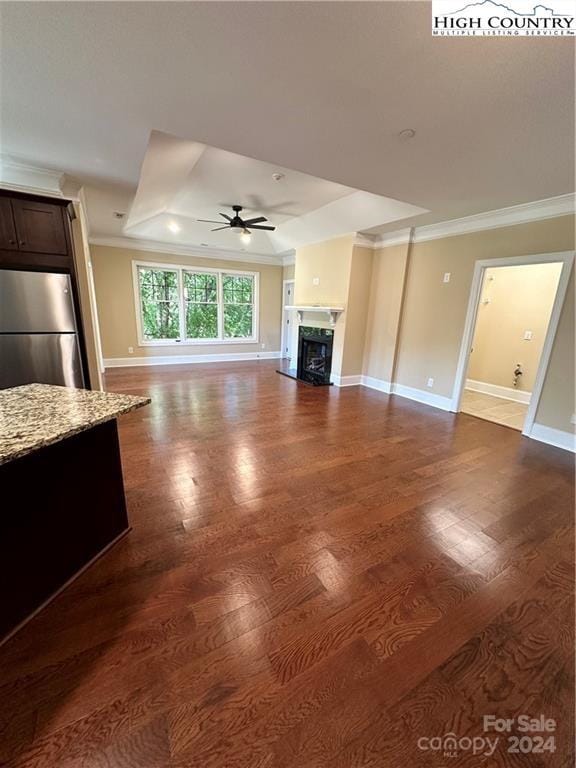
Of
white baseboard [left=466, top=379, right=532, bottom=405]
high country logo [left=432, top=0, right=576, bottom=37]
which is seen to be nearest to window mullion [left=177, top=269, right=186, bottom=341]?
white baseboard [left=466, top=379, right=532, bottom=405]

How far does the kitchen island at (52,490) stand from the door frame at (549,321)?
4218 mm

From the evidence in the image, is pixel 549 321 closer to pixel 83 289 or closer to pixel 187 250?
pixel 83 289

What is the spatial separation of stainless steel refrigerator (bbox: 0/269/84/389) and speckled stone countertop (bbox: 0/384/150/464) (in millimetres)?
1437

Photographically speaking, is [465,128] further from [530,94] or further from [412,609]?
[412,609]

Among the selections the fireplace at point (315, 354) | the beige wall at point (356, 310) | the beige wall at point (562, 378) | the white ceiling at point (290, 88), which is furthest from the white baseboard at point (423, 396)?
the white ceiling at point (290, 88)

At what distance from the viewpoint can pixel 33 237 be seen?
285 cm

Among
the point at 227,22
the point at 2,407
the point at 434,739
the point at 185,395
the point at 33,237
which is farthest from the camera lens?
the point at 185,395

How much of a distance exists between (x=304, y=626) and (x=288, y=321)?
7.64m

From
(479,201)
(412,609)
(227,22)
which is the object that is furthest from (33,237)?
(479,201)

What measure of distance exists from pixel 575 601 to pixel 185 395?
15.4ft

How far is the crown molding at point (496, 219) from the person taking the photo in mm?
3248

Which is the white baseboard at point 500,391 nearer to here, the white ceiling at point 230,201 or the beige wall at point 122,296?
the white ceiling at point 230,201

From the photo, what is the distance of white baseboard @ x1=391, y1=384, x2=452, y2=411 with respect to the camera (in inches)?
183

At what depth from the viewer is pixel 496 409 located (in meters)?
4.71
